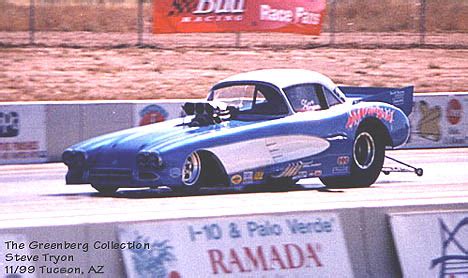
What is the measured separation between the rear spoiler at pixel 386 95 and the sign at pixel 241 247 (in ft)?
26.3

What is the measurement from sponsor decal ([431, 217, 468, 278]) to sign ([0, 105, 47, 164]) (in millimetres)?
12064

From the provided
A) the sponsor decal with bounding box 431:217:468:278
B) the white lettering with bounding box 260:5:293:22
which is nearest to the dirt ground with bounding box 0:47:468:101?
the white lettering with bounding box 260:5:293:22

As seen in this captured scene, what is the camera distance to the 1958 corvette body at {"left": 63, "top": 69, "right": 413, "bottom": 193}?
13.7 metres

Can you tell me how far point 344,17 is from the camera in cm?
3691

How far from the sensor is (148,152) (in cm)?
1347

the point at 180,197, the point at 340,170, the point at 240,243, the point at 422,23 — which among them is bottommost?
the point at 180,197

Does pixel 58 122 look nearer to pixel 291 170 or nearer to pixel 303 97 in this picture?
pixel 303 97

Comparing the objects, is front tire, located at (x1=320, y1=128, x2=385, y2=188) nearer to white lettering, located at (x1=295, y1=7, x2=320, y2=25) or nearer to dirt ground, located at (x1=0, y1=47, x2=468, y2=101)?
dirt ground, located at (x1=0, y1=47, x2=468, y2=101)

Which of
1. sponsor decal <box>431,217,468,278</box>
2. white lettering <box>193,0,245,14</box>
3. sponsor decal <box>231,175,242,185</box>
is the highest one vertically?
white lettering <box>193,0,245,14</box>

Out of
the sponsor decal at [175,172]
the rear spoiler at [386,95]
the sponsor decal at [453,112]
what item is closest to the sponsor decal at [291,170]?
the sponsor decal at [175,172]

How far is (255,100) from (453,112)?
9.37 m

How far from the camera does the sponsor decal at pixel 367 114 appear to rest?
1545cm

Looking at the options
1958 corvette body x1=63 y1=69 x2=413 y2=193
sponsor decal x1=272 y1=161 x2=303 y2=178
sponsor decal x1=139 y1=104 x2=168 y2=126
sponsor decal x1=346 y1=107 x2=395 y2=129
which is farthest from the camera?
sponsor decal x1=139 y1=104 x2=168 y2=126

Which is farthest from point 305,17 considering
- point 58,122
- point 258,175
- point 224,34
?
point 258,175
